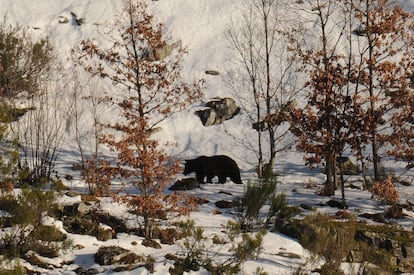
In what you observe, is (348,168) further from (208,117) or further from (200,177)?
(208,117)

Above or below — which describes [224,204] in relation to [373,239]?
above

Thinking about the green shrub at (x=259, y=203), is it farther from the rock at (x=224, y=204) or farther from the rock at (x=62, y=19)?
the rock at (x=62, y=19)

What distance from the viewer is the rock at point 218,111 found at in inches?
928

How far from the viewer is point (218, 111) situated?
23922mm

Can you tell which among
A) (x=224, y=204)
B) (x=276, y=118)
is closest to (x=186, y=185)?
(x=224, y=204)

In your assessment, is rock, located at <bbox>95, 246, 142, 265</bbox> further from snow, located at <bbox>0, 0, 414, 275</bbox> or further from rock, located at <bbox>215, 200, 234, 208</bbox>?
rock, located at <bbox>215, 200, 234, 208</bbox>

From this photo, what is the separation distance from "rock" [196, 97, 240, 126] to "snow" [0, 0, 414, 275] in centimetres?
38

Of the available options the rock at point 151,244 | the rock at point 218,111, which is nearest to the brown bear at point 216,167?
the rock at point 151,244

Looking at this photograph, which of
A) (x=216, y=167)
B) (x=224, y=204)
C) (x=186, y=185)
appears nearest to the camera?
(x=224, y=204)

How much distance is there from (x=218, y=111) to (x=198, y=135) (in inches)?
81.3

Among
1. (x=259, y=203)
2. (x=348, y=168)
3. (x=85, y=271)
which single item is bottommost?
(x=85, y=271)

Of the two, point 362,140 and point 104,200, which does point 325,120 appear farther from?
point 104,200

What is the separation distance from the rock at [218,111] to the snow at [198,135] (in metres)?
0.38

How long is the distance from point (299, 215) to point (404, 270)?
10.0 ft
